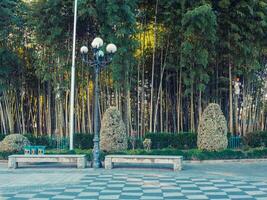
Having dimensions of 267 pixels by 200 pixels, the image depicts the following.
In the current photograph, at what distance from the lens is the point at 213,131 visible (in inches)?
605

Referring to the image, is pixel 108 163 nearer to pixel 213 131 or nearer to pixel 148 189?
pixel 148 189

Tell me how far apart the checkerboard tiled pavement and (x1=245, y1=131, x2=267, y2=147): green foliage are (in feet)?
20.5

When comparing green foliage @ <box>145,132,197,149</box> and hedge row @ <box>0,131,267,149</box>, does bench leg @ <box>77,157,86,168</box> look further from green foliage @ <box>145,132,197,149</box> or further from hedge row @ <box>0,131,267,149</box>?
green foliage @ <box>145,132,197,149</box>

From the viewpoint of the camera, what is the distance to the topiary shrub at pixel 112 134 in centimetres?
1510

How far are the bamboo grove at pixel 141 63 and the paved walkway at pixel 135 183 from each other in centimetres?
475

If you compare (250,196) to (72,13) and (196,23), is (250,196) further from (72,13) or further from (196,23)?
(72,13)

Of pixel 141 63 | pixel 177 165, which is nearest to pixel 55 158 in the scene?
pixel 177 165

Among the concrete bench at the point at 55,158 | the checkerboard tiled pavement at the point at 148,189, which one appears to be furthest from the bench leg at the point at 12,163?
the checkerboard tiled pavement at the point at 148,189

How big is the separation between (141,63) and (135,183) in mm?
8633

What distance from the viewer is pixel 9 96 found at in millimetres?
19812

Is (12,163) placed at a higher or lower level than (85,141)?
lower

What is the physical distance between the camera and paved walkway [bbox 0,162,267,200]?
29.6ft

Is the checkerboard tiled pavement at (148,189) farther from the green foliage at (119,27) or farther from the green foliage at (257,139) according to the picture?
the green foliage at (257,139)

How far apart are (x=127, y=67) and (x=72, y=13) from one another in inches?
107
